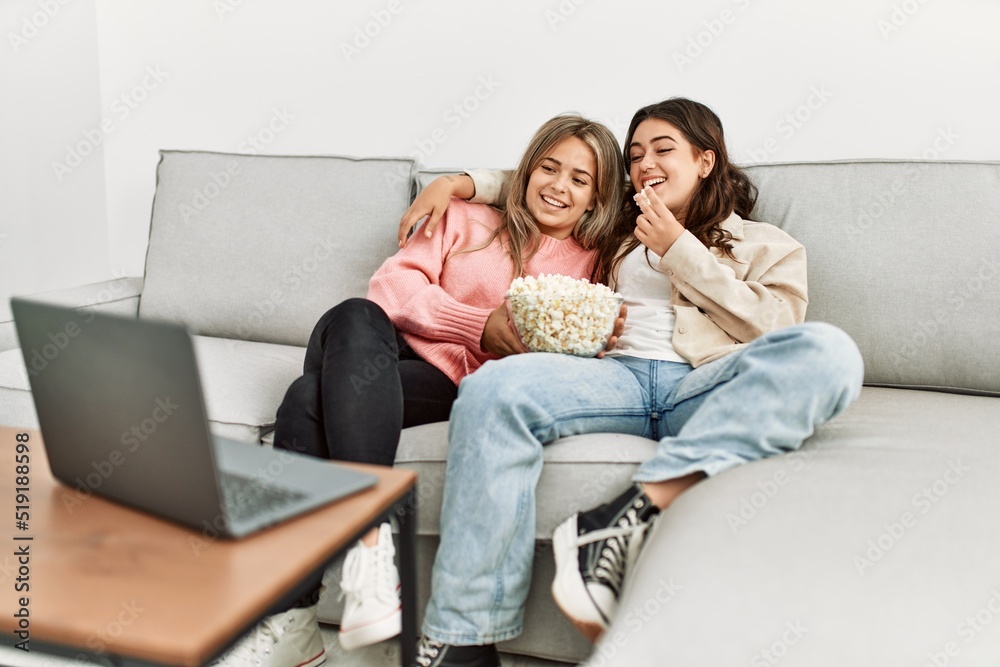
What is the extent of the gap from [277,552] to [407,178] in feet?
4.70

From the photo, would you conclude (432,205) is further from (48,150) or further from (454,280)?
(48,150)

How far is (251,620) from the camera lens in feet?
1.89

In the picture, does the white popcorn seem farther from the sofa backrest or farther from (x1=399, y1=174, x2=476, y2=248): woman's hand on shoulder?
the sofa backrest

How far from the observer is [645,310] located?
1520mm

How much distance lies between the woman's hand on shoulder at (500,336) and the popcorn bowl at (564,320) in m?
0.11

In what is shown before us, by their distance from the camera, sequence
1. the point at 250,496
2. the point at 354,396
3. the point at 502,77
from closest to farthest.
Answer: the point at 250,496
the point at 354,396
the point at 502,77

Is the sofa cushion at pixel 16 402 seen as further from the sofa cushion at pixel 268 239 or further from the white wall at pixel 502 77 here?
the white wall at pixel 502 77

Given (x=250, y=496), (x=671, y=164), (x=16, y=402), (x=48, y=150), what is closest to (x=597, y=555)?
(x=250, y=496)

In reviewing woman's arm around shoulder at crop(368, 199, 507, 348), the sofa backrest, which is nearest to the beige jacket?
the sofa backrest

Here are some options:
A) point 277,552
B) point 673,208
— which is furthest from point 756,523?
point 673,208

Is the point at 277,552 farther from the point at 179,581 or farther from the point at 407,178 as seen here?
the point at 407,178

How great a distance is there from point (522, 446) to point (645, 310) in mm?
465

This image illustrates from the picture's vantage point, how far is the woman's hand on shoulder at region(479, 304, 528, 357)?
4.79ft

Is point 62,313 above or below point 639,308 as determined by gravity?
above
